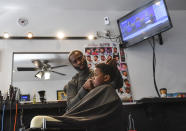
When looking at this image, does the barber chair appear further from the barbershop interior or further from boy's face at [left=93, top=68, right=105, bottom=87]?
the barbershop interior

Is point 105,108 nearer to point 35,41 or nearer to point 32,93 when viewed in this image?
point 32,93

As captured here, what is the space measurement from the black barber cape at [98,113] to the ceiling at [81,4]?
190cm

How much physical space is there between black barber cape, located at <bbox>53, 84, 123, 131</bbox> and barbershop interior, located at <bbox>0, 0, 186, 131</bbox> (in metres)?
0.88

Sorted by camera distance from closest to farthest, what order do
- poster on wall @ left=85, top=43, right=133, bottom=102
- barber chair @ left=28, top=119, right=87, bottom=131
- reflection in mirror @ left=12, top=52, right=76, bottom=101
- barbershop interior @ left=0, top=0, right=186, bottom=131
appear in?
barber chair @ left=28, top=119, right=87, bottom=131 → barbershop interior @ left=0, top=0, right=186, bottom=131 → reflection in mirror @ left=12, top=52, right=76, bottom=101 → poster on wall @ left=85, top=43, right=133, bottom=102

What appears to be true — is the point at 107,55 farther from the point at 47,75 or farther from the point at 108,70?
the point at 108,70

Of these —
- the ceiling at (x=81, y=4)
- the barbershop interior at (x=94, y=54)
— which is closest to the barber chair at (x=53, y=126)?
the barbershop interior at (x=94, y=54)

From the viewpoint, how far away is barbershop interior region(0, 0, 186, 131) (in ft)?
7.19

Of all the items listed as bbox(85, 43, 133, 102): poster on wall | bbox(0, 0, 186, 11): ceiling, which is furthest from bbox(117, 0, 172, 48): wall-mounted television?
bbox(0, 0, 186, 11): ceiling

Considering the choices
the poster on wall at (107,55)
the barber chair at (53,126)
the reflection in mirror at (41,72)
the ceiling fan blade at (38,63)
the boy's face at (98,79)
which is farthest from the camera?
the poster on wall at (107,55)

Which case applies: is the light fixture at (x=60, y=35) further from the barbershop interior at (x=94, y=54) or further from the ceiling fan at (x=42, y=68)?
the ceiling fan at (x=42, y=68)

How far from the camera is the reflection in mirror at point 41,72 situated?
90.4 inches

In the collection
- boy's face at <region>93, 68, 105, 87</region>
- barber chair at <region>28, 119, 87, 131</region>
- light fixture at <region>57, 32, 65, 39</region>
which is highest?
light fixture at <region>57, 32, 65, 39</region>

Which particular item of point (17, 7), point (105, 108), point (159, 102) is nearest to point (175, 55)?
point (159, 102)

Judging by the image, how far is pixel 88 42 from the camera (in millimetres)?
2662
